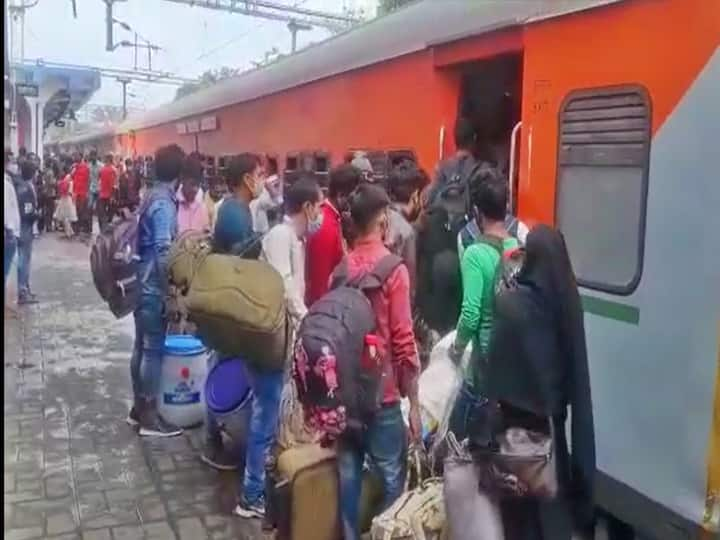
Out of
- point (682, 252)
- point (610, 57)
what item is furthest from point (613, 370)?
point (610, 57)

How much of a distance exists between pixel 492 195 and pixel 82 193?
35.9ft

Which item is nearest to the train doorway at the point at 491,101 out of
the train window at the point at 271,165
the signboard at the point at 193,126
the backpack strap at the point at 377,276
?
the backpack strap at the point at 377,276

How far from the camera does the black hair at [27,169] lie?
8.33 meters

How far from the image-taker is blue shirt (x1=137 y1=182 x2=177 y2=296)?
4.70 meters

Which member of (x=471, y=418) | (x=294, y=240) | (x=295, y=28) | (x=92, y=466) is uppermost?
(x=295, y=28)

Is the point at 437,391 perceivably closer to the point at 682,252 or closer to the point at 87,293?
the point at 682,252

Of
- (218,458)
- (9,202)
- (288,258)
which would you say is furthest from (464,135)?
(9,202)

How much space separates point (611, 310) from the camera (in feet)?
10.8

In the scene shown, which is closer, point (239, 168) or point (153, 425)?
point (239, 168)

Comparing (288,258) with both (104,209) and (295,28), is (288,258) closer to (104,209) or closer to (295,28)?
(104,209)

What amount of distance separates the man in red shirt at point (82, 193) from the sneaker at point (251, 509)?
29.6 feet

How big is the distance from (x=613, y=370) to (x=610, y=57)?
119 centimetres

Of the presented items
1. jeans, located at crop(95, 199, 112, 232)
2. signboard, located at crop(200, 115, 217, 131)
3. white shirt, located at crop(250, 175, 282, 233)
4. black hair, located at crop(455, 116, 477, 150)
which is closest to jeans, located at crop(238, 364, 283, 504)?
black hair, located at crop(455, 116, 477, 150)

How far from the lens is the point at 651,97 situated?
309 cm
